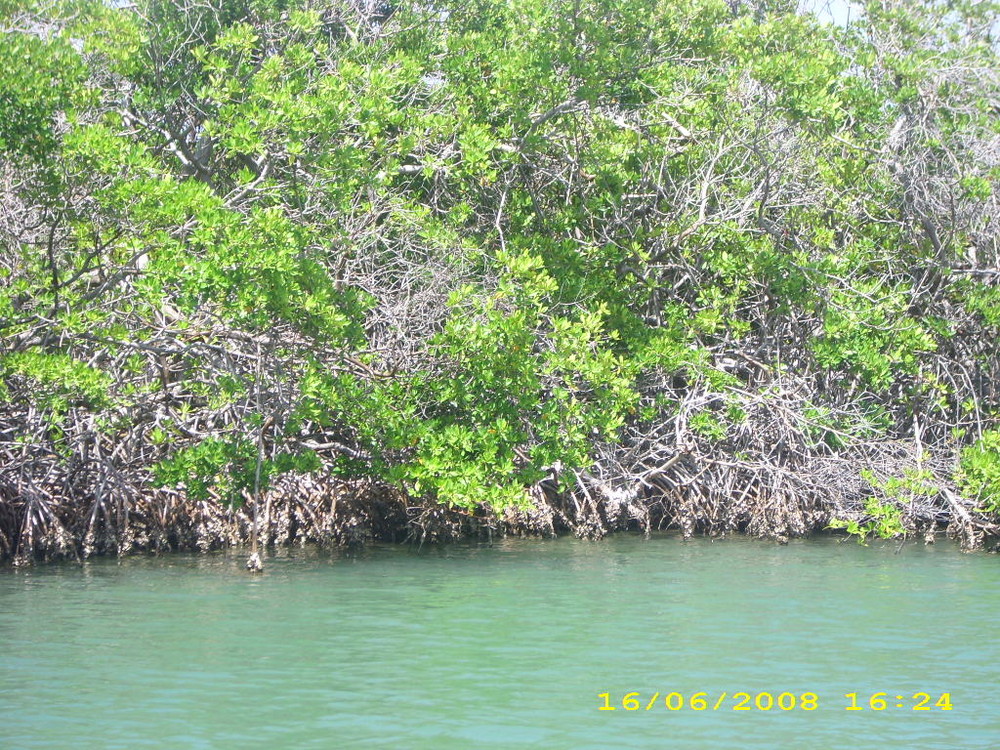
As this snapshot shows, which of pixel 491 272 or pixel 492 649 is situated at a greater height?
pixel 491 272

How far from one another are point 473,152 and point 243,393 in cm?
241

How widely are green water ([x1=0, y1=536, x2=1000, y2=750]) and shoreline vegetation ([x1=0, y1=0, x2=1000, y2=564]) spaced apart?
711 mm

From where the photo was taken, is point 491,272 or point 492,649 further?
point 491,272

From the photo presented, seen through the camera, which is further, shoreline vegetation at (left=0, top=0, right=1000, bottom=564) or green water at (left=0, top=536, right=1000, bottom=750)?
shoreline vegetation at (left=0, top=0, right=1000, bottom=564)

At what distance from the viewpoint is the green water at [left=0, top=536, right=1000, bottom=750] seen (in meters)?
5.76

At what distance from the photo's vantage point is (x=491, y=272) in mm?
10531

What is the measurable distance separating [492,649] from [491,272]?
3.98 meters

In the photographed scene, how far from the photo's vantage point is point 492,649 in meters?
7.25

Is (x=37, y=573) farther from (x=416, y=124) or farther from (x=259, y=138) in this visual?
(x=416, y=124)

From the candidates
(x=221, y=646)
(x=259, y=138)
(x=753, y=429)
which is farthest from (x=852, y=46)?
(x=221, y=646)

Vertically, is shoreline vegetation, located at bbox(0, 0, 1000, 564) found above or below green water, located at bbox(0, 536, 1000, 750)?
above

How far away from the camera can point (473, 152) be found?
32.6ft

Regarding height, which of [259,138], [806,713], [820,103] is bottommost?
[806,713]

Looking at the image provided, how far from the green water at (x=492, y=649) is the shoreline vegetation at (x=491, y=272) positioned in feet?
2.33
